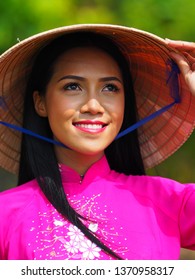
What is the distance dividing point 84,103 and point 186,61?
0.36m

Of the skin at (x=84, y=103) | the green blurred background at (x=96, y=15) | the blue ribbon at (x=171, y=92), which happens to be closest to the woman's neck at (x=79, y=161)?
the skin at (x=84, y=103)

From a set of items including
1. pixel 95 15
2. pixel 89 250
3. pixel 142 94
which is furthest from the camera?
pixel 95 15

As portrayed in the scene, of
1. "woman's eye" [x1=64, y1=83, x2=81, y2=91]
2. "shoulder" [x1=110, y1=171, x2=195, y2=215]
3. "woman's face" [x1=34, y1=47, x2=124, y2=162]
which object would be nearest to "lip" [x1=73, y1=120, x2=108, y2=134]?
"woman's face" [x1=34, y1=47, x2=124, y2=162]

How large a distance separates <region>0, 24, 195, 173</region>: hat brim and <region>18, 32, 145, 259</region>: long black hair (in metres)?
0.04

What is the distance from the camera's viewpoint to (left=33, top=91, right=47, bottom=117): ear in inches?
121

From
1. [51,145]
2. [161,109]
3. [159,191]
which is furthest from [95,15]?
[159,191]

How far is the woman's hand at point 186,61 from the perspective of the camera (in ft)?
9.32

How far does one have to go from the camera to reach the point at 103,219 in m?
2.83

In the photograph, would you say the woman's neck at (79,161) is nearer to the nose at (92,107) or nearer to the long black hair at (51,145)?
the long black hair at (51,145)

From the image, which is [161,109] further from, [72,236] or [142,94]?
[72,236]

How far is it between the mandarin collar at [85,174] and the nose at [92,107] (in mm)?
217

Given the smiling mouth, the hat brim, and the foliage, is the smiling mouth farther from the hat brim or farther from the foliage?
the foliage
